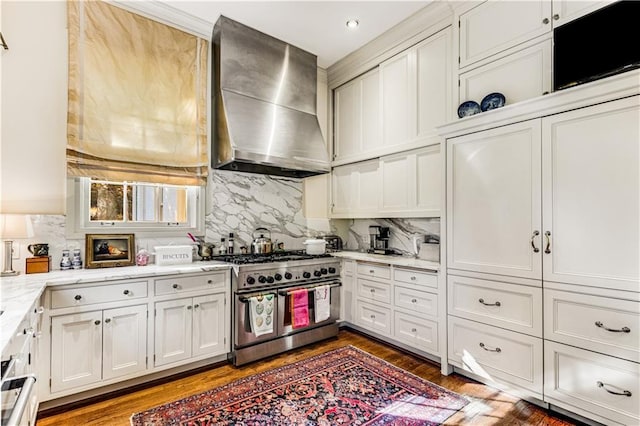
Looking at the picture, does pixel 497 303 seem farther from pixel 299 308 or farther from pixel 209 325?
pixel 209 325

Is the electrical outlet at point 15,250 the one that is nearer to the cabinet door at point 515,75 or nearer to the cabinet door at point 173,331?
the cabinet door at point 173,331

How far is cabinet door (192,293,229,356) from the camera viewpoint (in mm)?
2758

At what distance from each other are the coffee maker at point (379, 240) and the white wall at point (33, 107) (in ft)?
10.2

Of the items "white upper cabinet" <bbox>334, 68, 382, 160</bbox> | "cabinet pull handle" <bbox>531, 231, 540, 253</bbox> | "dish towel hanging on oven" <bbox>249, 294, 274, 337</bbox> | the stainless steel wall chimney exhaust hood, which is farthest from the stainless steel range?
"cabinet pull handle" <bbox>531, 231, 540, 253</bbox>

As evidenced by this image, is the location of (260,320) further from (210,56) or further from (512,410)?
(210,56)

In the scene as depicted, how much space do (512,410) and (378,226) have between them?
226cm

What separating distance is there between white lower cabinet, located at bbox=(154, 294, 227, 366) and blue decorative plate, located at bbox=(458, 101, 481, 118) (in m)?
2.63

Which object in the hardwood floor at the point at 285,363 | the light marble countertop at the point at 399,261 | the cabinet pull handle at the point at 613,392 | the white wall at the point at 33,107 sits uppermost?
the white wall at the point at 33,107

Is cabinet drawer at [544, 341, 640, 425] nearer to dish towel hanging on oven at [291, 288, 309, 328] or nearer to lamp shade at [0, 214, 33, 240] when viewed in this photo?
dish towel hanging on oven at [291, 288, 309, 328]

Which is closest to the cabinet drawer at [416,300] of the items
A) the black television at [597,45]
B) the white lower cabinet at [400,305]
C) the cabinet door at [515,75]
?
the white lower cabinet at [400,305]

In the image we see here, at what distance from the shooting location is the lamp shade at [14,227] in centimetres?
229

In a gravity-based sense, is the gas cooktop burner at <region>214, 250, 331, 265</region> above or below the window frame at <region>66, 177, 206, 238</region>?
below

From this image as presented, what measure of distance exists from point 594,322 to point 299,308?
2.27 metres

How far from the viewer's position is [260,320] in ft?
9.71
